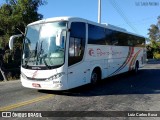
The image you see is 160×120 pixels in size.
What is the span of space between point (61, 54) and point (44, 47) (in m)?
0.79

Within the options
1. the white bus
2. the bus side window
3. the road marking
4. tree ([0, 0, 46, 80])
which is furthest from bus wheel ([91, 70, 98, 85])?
tree ([0, 0, 46, 80])

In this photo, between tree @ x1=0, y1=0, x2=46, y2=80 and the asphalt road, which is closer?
the asphalt road

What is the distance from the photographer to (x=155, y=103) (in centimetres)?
909

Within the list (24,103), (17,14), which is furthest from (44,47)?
(17,14)

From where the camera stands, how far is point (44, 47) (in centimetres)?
984

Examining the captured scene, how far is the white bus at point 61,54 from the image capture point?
9.61 m

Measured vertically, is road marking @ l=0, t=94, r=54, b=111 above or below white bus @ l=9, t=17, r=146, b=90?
below

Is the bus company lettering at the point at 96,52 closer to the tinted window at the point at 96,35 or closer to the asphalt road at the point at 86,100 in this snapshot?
the tinted window at the point at 96,35

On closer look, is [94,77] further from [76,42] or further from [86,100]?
[86,100]

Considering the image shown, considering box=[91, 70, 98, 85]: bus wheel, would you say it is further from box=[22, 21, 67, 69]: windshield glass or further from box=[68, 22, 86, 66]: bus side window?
box=[22, 21, 67, 69]: windshield glass

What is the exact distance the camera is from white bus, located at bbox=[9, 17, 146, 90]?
31.5 feet

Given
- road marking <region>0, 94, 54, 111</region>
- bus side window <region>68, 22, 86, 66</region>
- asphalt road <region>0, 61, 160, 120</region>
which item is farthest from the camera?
bus side window <region>68, 22, 86, 66</region>

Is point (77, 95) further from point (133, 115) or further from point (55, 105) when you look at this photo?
point (133, 115)

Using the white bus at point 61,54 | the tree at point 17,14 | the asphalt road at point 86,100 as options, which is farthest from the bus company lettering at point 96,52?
the tree at point 17,14
